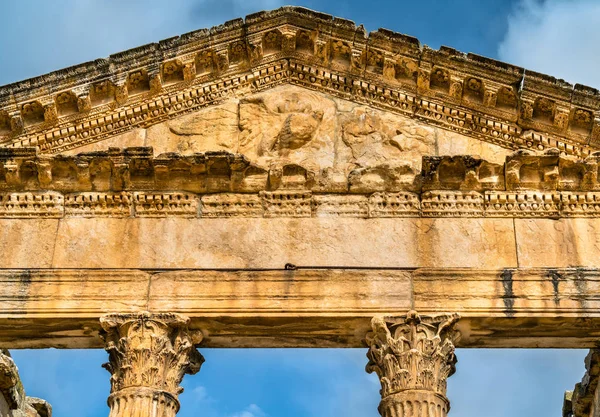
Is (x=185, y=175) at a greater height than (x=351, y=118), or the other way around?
(x=351, y=118)

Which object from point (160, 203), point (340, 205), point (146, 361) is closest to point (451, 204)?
point (340, 205)

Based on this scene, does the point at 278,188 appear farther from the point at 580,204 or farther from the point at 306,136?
the point at 580,204

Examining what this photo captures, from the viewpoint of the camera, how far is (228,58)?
1454 cm

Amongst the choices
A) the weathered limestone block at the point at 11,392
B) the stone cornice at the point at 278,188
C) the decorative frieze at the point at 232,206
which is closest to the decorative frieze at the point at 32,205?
the stone cornice at the point at 278,188

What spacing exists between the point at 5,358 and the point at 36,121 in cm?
356

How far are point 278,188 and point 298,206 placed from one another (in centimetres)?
37

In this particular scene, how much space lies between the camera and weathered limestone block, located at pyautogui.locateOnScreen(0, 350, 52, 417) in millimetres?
15078

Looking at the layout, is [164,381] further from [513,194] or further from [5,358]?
[513,194]

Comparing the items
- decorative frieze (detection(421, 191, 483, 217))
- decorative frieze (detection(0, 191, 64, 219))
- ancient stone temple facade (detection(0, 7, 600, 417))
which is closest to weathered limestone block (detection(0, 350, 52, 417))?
ancient stone temple facade (detection(0, 7, 600, 417))

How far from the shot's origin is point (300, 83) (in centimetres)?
1470

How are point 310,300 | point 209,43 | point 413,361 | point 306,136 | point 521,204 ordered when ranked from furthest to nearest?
point 209,43, point 306,136, point 521,204, point 310,300, point 413,361

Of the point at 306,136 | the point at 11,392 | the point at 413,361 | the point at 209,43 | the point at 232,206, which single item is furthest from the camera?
the point at 11,392

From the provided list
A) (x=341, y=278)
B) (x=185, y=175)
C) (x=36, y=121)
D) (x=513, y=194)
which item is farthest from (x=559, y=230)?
(x=36, y=121)

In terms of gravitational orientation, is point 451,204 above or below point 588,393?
above
